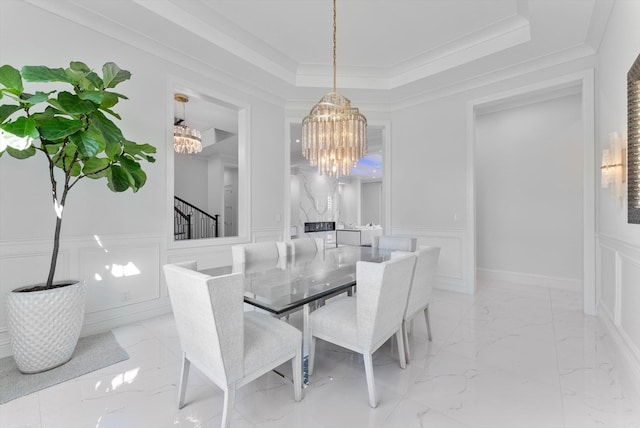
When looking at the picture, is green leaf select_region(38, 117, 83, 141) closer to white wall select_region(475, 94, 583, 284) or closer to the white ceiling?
the white ceiling

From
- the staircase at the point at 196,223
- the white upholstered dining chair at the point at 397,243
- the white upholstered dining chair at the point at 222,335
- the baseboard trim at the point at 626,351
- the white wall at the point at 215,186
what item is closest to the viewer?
the white upholstered dining chair at the point at 222,335

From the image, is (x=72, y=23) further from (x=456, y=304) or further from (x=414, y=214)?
(x=456, y=304)

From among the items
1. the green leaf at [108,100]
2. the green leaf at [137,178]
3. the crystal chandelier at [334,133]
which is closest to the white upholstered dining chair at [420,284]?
the crystal chandelier at [334,133]

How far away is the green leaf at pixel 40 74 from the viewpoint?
171 centimetres

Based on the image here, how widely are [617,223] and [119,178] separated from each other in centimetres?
414

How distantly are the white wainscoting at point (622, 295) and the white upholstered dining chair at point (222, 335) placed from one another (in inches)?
95.1

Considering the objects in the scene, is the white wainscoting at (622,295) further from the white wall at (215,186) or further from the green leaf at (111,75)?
the white wall at (215,186)

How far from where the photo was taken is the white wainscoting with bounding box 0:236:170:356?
2.28 metres

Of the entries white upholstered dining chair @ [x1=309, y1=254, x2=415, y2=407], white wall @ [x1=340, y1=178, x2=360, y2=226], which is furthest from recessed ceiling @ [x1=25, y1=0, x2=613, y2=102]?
white wall @ [x1=340, y1=178, x2=360, y2=226]

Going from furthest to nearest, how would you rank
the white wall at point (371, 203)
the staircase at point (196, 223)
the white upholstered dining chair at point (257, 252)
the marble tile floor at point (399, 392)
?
the white wall at point (371, 203), the staircase at point (196, 223), the white upholstered dining chair at point (257, 252), the marble tile floor at point (399, 392)

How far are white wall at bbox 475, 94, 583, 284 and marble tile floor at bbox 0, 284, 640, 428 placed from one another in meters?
1.91

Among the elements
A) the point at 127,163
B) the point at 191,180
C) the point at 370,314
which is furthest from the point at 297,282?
the point at 191,180

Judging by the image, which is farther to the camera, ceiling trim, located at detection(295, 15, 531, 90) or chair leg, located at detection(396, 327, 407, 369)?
ceiling trim, located at detection(295, 15, 531, 90)

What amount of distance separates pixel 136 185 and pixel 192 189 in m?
5.92
